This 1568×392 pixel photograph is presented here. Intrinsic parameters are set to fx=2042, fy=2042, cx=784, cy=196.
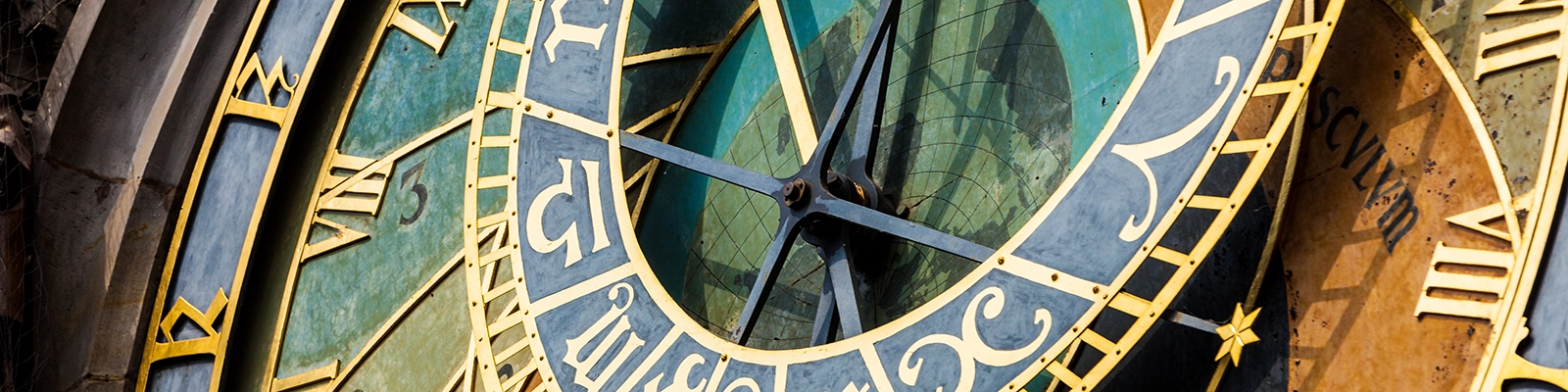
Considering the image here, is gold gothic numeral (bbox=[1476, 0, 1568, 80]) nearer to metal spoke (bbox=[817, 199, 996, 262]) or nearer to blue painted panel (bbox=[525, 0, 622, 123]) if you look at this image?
metal spoke (bbox=[817, 199, 996, 262])

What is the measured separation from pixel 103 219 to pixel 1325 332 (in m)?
2.71

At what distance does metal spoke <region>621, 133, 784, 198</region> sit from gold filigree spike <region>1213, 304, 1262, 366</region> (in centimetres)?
74

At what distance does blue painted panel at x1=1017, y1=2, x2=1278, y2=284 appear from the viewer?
267 centimetres

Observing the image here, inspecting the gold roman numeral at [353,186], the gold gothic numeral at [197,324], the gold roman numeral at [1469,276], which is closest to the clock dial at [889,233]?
the gold roman numeral at [1469,276]

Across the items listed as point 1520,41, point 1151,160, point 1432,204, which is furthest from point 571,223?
point 1520,41

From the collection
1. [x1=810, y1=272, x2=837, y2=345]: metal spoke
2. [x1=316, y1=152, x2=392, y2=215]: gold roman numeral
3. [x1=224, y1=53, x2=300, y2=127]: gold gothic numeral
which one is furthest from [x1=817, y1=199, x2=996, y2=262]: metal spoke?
[x1=224, y1=53, x2=300, y2=127]: gold gothic numeral

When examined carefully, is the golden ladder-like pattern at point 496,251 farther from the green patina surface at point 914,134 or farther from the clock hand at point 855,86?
the clock hand at point 855,86

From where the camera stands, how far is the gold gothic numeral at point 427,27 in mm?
4160

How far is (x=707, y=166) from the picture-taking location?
10.8 feet

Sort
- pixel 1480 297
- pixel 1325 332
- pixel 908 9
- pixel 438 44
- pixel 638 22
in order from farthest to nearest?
pixel 438 44 < pixel 638 22 < pixel 908 9 < pixel 1325 332 < pixel 1480 297

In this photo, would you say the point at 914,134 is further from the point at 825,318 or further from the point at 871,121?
the point at 825,318

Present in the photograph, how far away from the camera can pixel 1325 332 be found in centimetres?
276

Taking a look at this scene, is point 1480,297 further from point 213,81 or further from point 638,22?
point 213,81

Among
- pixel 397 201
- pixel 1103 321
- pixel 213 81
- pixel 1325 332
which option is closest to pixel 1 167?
pixel 213 81
